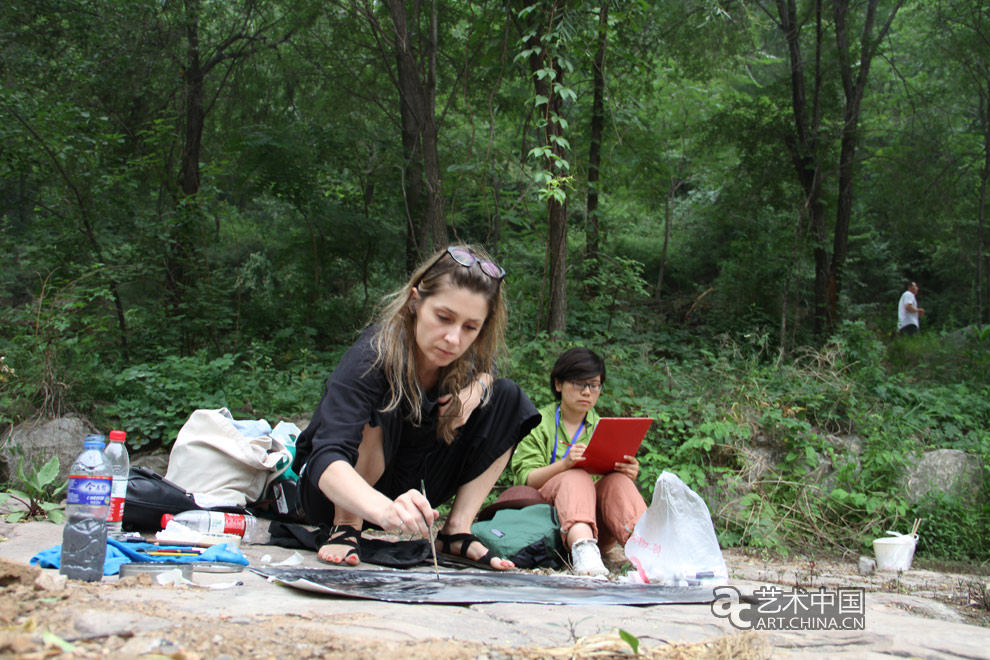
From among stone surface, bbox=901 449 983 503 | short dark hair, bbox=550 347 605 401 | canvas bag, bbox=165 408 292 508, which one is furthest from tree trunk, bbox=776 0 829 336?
canvas bag, bbox=165 408 292 508

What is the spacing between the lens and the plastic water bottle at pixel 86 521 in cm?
171

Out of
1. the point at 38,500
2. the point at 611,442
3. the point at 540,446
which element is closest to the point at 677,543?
the point at 611,442

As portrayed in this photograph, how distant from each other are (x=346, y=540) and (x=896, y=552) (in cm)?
278

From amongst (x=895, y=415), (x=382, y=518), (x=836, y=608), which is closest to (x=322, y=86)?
(x=895, y=415)

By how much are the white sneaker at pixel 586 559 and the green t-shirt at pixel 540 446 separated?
59 cm

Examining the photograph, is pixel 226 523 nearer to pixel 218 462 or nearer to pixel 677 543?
pixel 218 462

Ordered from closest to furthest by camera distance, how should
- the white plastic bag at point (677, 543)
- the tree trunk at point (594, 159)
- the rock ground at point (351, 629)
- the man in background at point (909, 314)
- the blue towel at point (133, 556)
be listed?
the rock ground at point (351, 629), the blue towel at point (133, 556), the white plastic bag at point (677, 543), the tree trunk at point (594, 159), the man in background at point (909, 314)

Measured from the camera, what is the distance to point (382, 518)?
1863mm

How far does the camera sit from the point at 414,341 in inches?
99.2

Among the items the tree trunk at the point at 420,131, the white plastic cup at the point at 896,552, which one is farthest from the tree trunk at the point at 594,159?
the white plastic cup at the point at 896,552

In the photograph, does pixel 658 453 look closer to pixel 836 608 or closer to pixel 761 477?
pixel 761 477

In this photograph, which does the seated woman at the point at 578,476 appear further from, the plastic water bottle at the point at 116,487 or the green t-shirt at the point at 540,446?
the plastic water bottle at the point at 116,487

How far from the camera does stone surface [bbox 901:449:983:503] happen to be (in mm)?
4363

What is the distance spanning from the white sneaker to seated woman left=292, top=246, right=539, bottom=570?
29 centimetres
